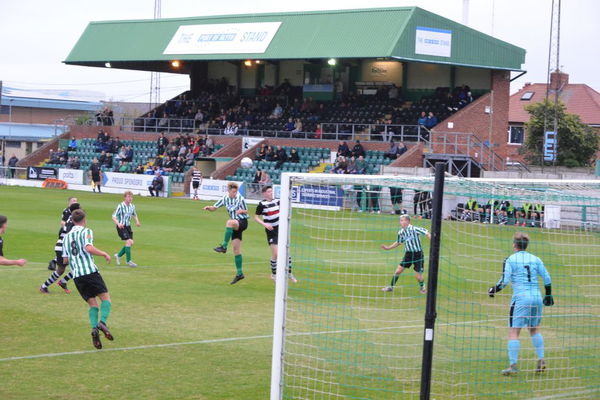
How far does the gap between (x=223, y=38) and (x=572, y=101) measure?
35409mm

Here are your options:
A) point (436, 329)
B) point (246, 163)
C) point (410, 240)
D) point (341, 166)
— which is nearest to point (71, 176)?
point (246, 163)

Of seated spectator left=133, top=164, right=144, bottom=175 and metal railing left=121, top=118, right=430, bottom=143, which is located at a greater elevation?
metal railing left=121, top=118, right=430, bottom=143

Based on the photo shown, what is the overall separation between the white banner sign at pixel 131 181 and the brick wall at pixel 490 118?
15.0 meters

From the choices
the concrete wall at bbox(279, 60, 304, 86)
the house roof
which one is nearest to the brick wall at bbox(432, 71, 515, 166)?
the concrete wall at bbox(279, 60, 304, 86)

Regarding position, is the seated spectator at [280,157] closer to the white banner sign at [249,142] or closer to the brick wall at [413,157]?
the white banner sign at [249,142]

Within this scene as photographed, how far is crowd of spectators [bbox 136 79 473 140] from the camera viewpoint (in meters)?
47.8

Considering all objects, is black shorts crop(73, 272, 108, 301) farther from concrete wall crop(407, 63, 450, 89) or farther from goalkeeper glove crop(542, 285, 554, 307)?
concrete wall crop(407, 63, 450, 89)

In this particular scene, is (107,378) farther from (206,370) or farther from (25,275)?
(25,275)

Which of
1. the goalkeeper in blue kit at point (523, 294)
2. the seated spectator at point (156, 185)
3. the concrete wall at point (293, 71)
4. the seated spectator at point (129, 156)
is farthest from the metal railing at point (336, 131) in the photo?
the goalkeeper in blue kit at point (523, 294)

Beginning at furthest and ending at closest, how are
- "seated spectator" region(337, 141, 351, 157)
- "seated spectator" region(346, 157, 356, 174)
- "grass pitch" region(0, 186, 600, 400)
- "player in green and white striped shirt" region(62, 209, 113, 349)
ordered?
1. "seated spectator" region(337, 141, 351, 157)
2. "seated spectator" region(346, 157, 356, 174)
3. "player in green and white striped shirt" region(62, 209, 113, 349)
4. "grass pitch" region(0, 186, 600, 400)

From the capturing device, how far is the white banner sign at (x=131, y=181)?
1873 inches

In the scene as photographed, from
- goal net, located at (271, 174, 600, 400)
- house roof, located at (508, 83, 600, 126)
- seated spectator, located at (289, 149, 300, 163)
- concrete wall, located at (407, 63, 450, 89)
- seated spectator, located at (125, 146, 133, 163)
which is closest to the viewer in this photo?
goal net, located at (271, 174, 600, 400)

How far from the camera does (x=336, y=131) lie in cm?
4800

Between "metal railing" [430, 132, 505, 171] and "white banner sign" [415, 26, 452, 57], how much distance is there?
4.67 m
